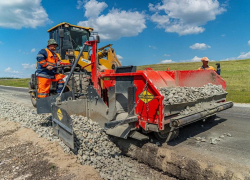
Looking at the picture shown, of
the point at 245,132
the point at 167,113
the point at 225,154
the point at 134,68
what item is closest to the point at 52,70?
the point at 134,68

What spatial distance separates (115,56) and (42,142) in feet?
14.8

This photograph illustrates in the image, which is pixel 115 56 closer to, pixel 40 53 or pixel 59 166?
pixel 40 53

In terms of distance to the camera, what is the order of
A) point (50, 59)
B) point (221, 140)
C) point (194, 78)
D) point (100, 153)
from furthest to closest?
point (50, 59) → point (194, 78) → point (221, 140) → point (100, 153)

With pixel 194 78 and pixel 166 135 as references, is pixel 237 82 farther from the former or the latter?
pixel 166 135

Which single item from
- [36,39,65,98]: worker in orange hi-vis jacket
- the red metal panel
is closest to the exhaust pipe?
the red metal panel

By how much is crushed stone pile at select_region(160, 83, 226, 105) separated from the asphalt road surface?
2.93 feet

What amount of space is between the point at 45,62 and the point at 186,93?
340 centimetres

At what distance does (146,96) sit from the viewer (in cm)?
362

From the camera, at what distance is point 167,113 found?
3.52m

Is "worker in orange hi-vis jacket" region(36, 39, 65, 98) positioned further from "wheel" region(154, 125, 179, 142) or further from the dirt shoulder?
"wheel" region(154, 125, 179, 142)

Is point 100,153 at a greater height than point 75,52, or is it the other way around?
point 75,52

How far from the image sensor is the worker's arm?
4.88 m

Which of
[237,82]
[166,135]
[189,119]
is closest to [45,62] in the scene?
[166,135]

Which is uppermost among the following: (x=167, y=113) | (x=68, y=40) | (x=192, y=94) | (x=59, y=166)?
(x=68, y=40)
